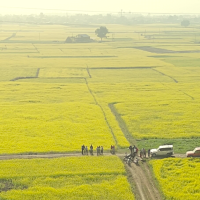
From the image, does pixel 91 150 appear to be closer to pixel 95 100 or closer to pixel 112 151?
pixel 112 151

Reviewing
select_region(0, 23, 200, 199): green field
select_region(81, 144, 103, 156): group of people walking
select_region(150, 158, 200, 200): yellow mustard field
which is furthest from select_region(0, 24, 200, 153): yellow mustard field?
select_region(150, 158, 200, 200): yellow mustard field

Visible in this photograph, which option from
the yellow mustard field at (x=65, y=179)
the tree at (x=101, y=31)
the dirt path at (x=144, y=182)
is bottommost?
the dirt path at (x=144, y=182)

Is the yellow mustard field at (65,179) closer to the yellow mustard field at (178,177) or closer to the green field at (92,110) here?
the green field at (92,110)

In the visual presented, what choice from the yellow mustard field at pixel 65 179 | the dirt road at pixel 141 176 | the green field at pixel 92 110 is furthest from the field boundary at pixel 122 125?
the yellow mustard field at pixel 65 179

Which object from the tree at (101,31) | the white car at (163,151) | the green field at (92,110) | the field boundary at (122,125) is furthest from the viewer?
the tree at (101,31)

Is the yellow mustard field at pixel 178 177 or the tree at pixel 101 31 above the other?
the tree at pixel 101 31

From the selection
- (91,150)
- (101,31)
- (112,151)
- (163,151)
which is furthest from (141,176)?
(101,31)

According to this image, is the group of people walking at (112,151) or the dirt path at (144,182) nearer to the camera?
the dirt path at (144,182)
